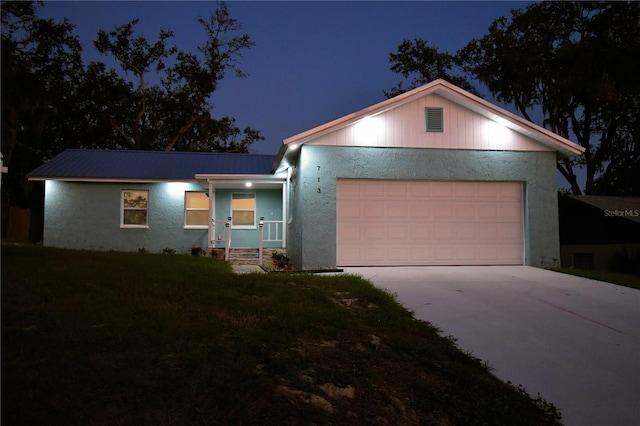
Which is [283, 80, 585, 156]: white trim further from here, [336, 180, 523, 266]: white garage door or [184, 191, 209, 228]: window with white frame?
[184, 191, 209, 228]: window with white frame

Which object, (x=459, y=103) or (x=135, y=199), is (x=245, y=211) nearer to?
(x=135, y=199)

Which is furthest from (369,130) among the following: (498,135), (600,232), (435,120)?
(600,232)

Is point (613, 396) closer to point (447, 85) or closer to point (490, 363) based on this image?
point (490, 363)

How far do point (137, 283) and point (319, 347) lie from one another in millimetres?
3725

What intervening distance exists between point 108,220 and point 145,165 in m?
2.55

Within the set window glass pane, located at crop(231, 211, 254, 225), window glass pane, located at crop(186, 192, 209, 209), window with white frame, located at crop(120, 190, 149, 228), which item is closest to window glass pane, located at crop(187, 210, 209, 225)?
window glass pane, located at crop(186, 192, 209, 209)

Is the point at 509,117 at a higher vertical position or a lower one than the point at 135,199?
higher

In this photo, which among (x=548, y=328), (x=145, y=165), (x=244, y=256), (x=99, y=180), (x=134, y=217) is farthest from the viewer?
(x=145, y=165)

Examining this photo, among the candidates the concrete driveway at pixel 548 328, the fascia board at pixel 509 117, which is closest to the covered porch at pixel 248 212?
the concrete driveway at pixel 548 328

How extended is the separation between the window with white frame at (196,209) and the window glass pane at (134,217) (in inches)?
59.1

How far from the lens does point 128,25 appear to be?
3014 cm

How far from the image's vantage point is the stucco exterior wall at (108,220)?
57.0ft

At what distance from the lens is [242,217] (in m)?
18.0

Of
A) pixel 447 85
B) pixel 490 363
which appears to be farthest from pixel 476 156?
pixel 490 363
